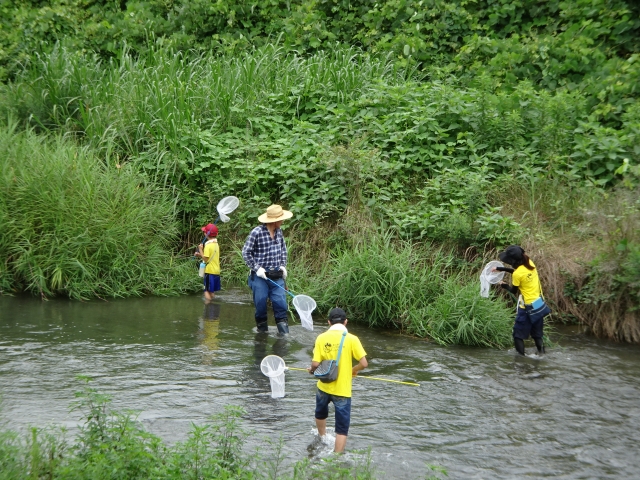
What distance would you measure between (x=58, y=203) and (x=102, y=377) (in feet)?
15.5

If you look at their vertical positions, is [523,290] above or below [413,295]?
above

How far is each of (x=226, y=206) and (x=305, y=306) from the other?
366cm

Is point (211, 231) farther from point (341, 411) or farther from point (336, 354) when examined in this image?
point (341, 411)

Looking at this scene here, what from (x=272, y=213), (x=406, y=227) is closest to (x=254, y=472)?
(x=272, y=213)

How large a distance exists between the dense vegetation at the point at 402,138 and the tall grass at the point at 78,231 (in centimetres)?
32

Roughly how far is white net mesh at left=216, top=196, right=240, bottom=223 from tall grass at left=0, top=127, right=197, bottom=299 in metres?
1.21

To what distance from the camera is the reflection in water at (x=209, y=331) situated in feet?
32.1

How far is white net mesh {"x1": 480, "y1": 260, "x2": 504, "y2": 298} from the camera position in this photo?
400 inches

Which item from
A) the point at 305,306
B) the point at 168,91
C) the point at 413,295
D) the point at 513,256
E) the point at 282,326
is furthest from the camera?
the point at 168,91

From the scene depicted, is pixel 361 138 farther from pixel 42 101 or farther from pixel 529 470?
pixel 529 470

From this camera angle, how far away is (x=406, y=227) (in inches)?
494

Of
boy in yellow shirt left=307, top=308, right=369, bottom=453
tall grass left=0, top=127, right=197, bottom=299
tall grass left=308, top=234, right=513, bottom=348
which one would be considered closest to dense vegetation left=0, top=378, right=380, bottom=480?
boy in yellow shirt left=307, top=308, right=369, bottom=453

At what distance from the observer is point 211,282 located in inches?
480

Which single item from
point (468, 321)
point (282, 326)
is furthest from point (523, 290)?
point (282, 326)
